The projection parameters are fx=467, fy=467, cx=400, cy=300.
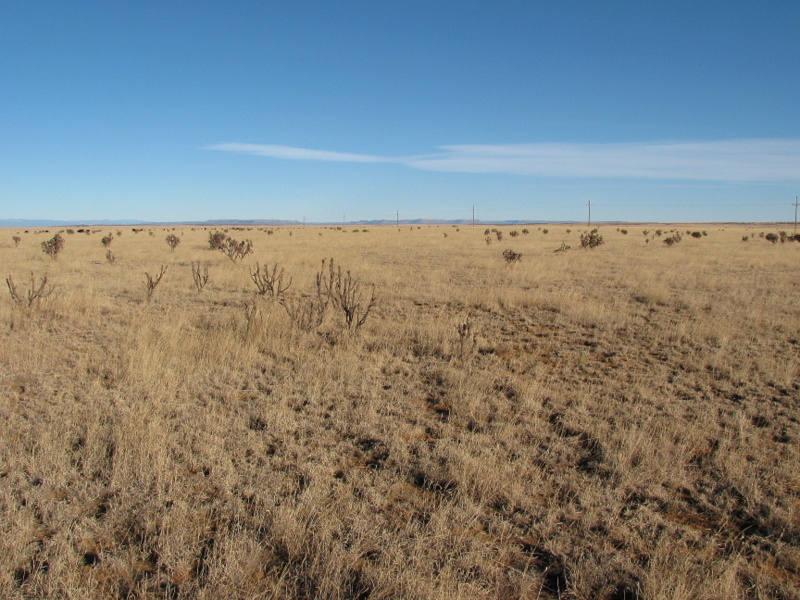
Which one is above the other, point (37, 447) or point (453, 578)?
point (37, 447)

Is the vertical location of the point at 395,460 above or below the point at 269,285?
below

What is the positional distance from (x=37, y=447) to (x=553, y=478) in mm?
4064

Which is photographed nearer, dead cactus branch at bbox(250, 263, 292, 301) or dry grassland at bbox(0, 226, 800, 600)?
dry grassland at bbox(0, 226, 800, 600)

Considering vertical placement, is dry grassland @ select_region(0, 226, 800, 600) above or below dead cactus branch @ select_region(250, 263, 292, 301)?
below

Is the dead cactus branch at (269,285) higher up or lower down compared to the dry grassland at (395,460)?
higher up

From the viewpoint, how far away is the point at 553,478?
11.5 feet

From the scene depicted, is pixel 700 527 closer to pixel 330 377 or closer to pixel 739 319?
pixel 330 377

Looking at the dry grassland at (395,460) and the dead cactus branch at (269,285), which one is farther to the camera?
the dead cactus branch at (269,285)

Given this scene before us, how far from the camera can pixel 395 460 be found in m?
3.75

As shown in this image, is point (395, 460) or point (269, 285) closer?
point (395, 460)

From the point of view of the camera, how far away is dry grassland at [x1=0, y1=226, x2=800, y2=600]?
2564 mm

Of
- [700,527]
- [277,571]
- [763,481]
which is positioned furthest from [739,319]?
[277,571]

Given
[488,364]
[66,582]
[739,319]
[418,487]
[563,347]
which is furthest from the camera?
[739,319]

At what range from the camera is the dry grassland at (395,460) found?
2564 mm
